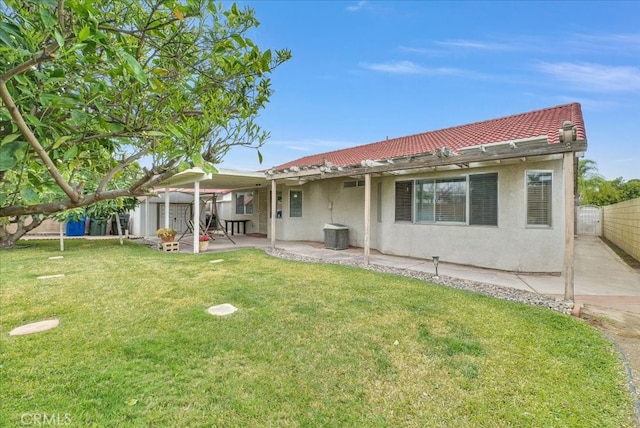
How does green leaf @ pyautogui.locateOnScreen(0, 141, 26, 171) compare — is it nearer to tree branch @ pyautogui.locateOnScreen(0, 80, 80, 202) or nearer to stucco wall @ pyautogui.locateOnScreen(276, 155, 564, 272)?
tree branch @ pyautogui.locateOnScreen(0, 80, 80, 202)

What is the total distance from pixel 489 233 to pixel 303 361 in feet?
22.1

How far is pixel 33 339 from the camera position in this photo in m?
3.97

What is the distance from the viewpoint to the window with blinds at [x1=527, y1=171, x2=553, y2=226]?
24.6 ft

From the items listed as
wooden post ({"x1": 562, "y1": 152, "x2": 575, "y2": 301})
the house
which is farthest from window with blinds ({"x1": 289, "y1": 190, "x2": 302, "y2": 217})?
wooden post ({"x1": 562, "y1": 152, "x2": 575, "y2": 301})

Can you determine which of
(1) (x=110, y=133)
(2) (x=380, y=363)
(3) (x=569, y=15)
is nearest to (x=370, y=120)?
(3) (x=569, y=15)

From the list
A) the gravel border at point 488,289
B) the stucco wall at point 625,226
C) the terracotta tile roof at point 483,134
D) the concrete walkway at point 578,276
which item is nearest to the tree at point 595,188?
the stucco wall at point 625,226

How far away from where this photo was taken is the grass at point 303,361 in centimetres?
267

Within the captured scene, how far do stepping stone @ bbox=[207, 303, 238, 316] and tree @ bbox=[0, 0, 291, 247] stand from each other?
3.34 metres

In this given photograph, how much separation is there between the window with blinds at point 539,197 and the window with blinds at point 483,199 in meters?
0.74

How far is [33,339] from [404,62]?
15.0m

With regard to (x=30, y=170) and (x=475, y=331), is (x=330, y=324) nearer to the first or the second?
(x=475, y=331)

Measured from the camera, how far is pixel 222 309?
513 centimetres

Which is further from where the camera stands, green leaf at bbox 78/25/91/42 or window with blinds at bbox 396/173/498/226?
window with blinds at bbox 396/173/498/226

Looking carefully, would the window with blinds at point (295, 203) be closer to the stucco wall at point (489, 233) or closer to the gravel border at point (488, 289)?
the stucco wall at point (489, 233)
